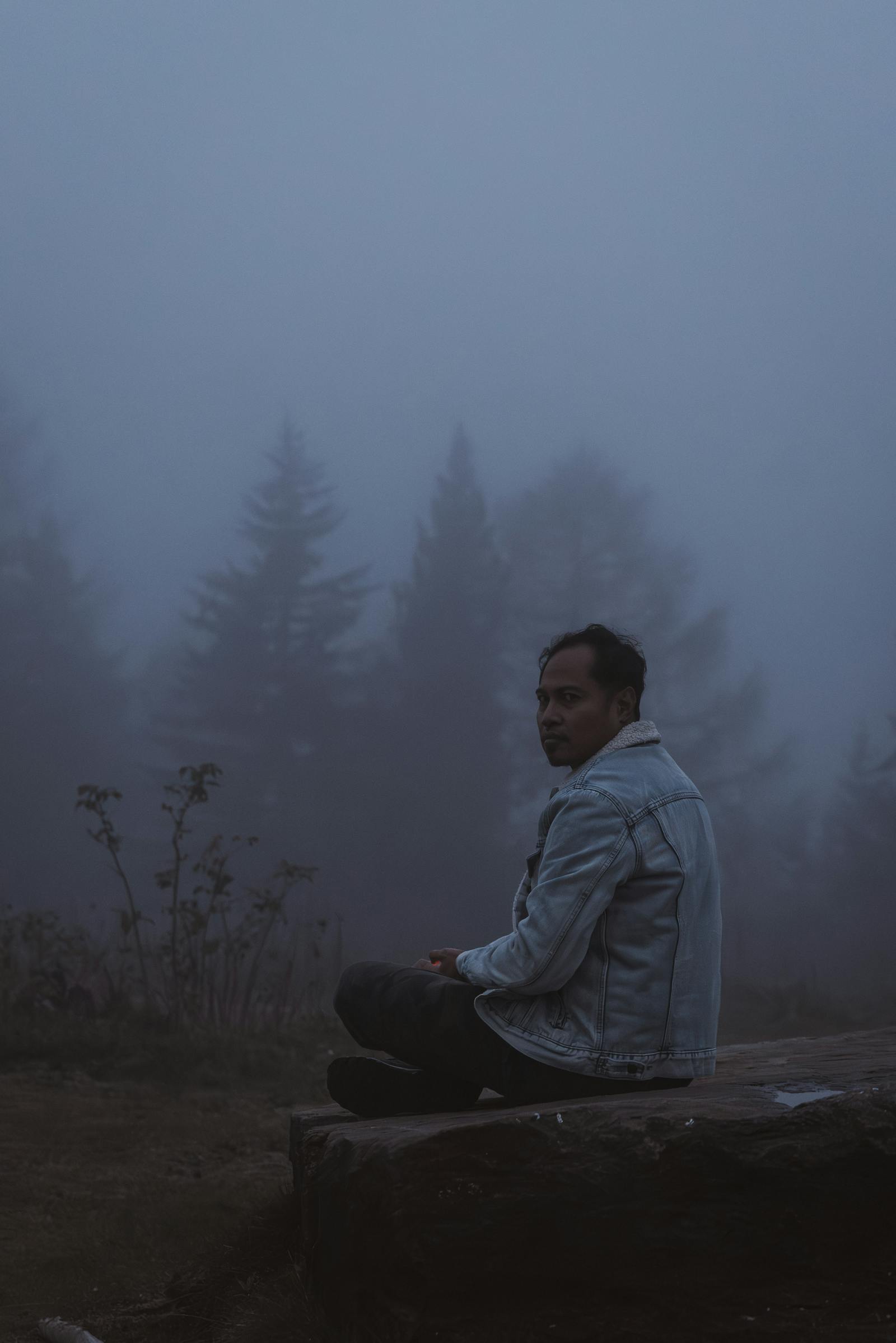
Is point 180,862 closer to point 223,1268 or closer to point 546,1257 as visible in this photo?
point 223,1268

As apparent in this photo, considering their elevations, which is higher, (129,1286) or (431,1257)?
(431,1257)

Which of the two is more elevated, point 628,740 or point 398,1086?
point 628,740

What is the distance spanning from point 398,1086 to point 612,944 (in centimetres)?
70

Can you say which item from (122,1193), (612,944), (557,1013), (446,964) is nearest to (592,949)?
(612,944)

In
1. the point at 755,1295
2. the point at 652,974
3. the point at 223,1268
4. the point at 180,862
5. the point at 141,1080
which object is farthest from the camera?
the point at 180,862

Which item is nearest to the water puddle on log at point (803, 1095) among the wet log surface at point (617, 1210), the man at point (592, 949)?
the wet log surface at point (617, 1210)

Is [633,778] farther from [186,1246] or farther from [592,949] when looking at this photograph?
[186,1246]

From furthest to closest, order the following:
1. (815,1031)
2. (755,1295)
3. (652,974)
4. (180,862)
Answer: (815,1031) → (180,862) → (652,974) → (755,1295)

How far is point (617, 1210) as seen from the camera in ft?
6.55

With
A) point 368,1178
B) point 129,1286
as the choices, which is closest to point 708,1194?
point 368,1178

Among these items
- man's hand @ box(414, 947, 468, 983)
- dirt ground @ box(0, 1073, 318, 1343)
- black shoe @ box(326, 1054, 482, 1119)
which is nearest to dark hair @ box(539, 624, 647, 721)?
man's hand @ box(414, 947, 468, 983)

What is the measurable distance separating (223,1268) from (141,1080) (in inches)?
157

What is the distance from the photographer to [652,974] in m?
2.18

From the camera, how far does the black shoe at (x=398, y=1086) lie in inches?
99.0
